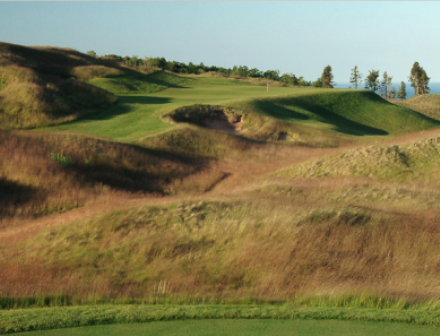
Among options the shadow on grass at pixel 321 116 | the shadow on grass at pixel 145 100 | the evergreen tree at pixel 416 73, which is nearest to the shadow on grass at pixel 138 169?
the shadow on grass at pixel 145 100

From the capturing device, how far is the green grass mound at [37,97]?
24781 mm

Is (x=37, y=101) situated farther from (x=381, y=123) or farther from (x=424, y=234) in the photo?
(x=381, y=123)

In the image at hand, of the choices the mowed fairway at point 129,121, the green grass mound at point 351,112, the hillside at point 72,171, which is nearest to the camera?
the hillside at point 72,171

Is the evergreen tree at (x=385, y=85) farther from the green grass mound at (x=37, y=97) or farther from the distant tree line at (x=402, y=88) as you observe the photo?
the green grass mound at (x=37, y=97)

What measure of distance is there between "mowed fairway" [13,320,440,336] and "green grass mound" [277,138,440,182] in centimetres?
1167

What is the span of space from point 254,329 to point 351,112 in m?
38.6

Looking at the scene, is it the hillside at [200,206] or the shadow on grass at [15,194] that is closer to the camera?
the hillside at [200,206]

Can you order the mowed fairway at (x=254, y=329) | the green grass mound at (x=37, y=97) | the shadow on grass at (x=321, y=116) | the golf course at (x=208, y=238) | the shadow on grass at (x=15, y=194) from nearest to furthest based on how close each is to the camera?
the mowed fairway at (x=254, y=329), the golf course at (x=208, y=238), the shadow on grass at (x=15, y=194), the green grass mound at (x=37, y=97), the shadow on grass at (x=321, y=116)

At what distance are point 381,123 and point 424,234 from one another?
32.7m

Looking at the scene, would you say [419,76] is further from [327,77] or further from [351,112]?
[351,112]

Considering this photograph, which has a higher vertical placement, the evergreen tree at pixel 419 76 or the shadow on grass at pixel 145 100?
the evergreen tree at pixel 419 76

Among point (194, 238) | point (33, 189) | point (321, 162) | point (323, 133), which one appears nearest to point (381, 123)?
point (323, 133)

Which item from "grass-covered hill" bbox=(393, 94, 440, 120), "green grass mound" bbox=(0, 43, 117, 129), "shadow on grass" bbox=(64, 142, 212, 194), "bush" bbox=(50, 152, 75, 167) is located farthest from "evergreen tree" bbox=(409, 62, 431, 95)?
"bush" bbox=(50, 152, 75, 167)

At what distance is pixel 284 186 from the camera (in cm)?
1444
